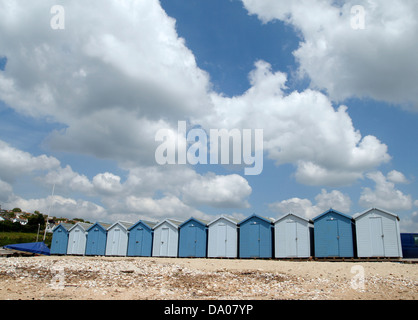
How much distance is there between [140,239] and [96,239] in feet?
21.9

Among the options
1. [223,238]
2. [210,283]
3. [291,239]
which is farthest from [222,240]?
[210,283]

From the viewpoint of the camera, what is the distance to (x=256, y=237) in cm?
2745

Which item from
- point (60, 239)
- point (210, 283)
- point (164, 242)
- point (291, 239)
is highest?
point (291, 239)

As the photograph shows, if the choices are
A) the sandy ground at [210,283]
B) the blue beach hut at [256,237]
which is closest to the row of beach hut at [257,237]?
the blue beach hut at [256,237]

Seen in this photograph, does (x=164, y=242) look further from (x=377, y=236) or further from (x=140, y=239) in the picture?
(x=377, y=236)

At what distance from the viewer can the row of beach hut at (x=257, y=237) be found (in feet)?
77.5

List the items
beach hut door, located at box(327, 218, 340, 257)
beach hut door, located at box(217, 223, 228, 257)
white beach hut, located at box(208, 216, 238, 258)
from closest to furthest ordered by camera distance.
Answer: beach hut door, located at box(327, 218, 340, 257), white beach hut, located at box(208, 216, 238, 258), beach hut door, located at box(217, 223, 228, 257)

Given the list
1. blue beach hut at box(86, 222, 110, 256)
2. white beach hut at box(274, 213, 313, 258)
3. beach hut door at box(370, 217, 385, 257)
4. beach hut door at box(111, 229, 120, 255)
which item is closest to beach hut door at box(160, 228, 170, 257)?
beach hut door at box(111, 229, 120, 255)

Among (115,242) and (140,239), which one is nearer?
(140,239)

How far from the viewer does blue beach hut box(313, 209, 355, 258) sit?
24.2 meters

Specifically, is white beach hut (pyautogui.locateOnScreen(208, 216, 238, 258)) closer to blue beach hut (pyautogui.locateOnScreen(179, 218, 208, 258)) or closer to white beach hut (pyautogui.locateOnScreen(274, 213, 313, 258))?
blue beach hut (pyautogui.locateOnScreen(179, 218, 208, 258))

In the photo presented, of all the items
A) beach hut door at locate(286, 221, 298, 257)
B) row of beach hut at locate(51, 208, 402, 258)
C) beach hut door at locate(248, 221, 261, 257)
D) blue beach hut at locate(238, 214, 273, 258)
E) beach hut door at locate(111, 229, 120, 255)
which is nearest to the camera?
row of beach hut at locate(51, 208, 402, 258)
